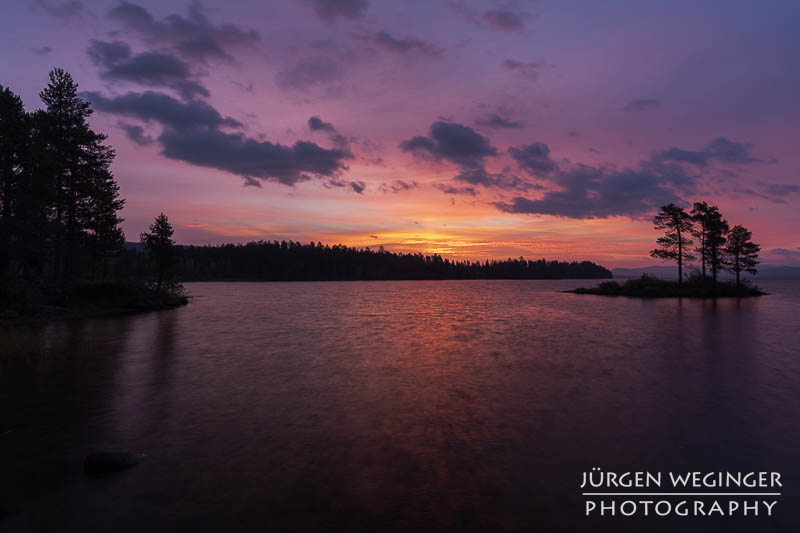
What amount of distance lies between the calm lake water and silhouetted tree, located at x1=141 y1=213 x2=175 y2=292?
3119 centimetres

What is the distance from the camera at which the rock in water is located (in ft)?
28.5

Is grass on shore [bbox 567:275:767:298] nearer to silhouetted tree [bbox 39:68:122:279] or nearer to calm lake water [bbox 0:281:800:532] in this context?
calm lake water [bbox 0:281:800:532]

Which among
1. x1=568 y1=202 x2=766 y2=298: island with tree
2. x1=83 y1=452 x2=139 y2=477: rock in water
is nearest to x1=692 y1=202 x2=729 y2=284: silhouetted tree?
x1=568 y1=202 x2=766 y2=298: island with tree

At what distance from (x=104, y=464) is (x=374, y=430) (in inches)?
257

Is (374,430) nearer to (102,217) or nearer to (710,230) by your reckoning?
(102,217)

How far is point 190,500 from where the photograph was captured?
25.5ft

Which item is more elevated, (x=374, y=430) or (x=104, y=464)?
(x=104, y=464)

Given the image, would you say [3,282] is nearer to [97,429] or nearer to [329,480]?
[97,429]

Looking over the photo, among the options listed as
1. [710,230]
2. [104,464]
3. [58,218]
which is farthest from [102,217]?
[710,230]

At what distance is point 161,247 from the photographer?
182ft

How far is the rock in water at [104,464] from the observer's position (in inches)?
342

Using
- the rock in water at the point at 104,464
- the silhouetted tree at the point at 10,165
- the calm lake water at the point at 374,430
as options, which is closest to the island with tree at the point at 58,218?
the silhouetted tree at the point at 10,165

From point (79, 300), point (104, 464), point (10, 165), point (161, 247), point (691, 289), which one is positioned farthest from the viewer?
point (691, 289)

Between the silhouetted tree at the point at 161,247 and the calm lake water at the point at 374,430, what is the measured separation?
102 feet
